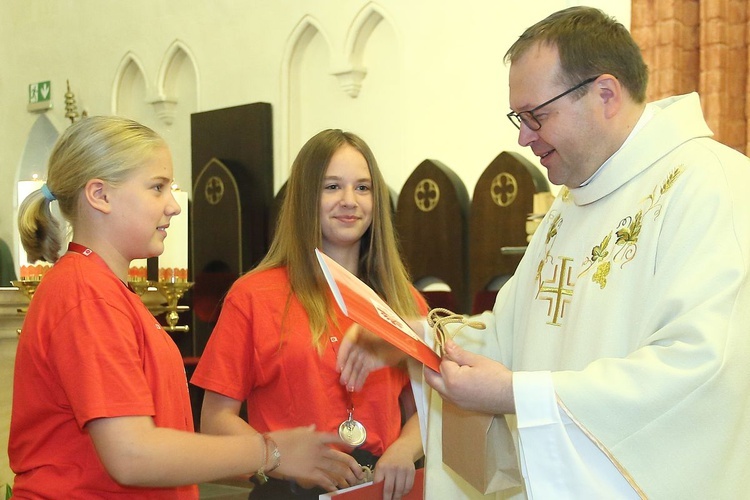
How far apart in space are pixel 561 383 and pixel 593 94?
68 centimetres

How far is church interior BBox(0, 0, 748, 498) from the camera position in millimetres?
5695

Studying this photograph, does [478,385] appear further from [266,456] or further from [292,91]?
[292,91]

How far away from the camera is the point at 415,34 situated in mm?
6668

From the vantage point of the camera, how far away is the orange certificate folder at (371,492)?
92.4 inches

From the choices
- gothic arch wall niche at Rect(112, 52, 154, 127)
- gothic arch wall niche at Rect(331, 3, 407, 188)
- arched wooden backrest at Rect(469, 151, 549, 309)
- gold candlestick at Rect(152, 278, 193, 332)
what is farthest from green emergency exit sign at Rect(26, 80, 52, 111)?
gold candlestick at Rect(152, 278, 193, 332)

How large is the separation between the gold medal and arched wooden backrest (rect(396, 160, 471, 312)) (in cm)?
339

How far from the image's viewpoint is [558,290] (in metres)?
2.35

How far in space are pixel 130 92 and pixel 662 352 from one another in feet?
26.0

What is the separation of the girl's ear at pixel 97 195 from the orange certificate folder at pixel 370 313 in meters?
0.49

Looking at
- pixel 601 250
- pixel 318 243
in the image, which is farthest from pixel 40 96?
pixel 601 250

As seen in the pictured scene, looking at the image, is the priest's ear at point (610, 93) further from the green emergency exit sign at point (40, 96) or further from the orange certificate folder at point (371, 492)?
the green emergency exit sign at point (40, 96)

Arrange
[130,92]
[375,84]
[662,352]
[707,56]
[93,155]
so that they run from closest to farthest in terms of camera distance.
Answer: [662,352], [93,155], [707,56], [375,84], [130,92]

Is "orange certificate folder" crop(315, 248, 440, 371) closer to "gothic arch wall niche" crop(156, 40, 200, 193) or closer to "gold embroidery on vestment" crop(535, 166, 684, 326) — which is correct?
"gold embroidery on vestment" crop(535, 166, 684, 326)

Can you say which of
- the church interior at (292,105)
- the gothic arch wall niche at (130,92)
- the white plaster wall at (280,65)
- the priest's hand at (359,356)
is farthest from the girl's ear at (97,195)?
the gothic arch wall niche at (130,92)
